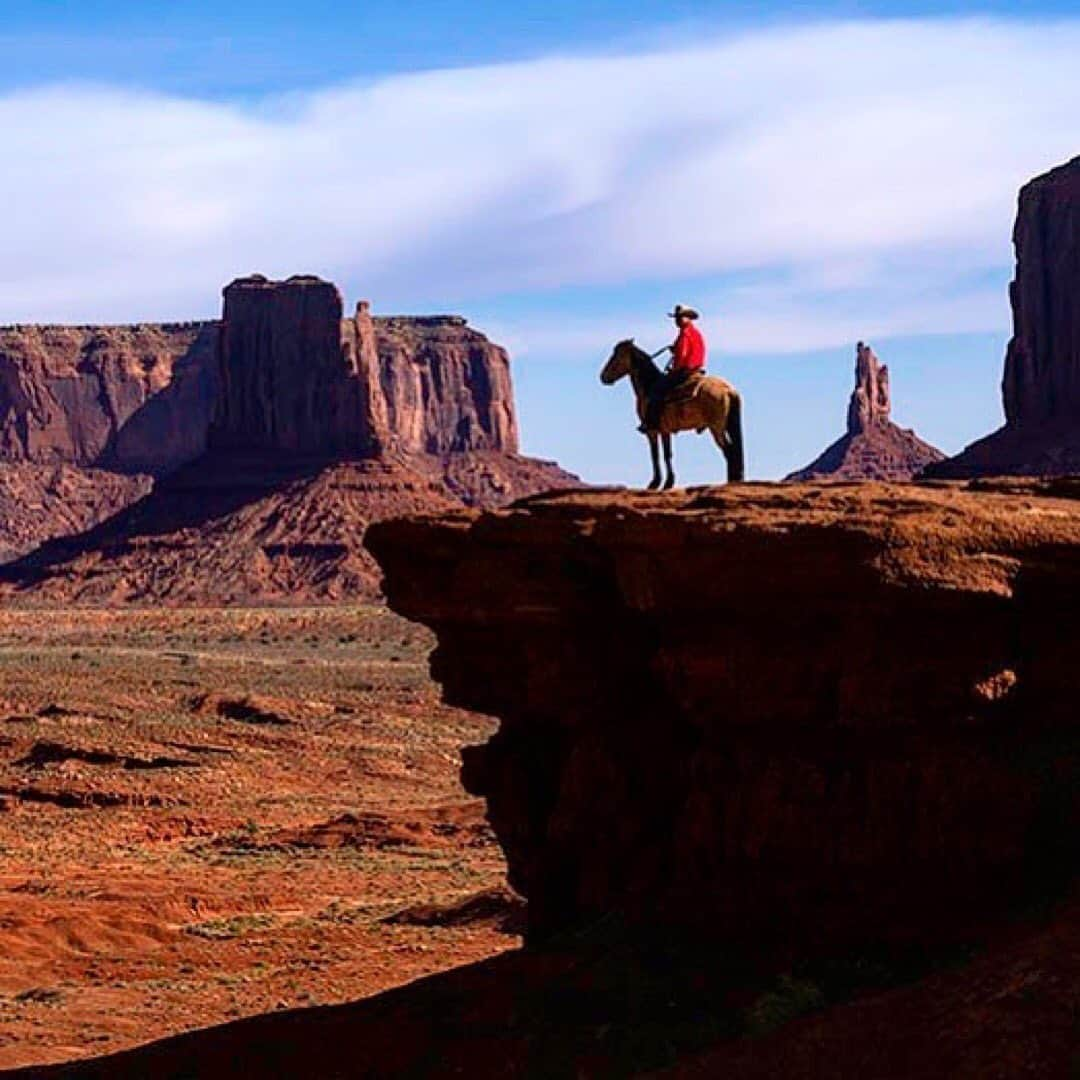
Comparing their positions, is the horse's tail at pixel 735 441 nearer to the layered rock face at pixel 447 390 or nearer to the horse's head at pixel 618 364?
the horse's head at pixel 618 364

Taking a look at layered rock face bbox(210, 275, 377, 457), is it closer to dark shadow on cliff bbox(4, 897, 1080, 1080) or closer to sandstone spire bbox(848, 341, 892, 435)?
sandstone spire bbox(848, 341, 892, 435)

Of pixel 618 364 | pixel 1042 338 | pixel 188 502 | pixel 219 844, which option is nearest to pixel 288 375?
pixel 188 502

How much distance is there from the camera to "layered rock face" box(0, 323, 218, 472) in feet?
616

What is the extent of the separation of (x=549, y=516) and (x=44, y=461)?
17591cm

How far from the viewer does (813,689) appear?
15695mm

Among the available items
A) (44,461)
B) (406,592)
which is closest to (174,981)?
(406,592)

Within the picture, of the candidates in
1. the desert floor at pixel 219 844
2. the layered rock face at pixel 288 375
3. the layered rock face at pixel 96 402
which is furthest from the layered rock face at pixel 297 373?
the desert floor at pixel 219 844

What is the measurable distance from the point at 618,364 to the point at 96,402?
566 feet

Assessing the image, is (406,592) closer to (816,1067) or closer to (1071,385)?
(816,1067)

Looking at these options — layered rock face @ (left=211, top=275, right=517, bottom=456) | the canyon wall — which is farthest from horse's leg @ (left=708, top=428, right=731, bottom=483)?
the canyon wall

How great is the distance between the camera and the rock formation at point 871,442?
152 m

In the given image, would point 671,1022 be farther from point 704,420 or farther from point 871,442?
point 871,442

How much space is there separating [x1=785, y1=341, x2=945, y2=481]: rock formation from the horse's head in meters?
130

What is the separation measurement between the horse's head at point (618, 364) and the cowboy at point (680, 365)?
1.36 ft
